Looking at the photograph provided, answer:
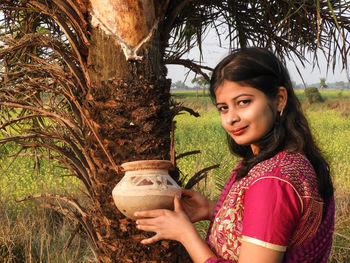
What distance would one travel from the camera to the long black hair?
1548 millimetres

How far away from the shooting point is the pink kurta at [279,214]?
4.26 feet

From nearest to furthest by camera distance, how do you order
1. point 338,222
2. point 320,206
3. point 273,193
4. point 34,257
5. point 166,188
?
point 273,193 < point 320,206 < point 166,188 < point 34,257 < point 338,222

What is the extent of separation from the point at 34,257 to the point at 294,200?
3.62 meters

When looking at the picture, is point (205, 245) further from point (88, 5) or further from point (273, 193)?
point (88, 5)

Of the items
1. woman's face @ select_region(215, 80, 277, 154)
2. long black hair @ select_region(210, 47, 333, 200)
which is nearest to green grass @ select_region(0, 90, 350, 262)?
long black hair @ select_region(210, 47, 333, 200)

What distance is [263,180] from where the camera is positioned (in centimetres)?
135

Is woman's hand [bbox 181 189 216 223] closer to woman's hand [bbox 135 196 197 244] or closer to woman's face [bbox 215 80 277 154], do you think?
woman's hand [bbox 135 196 197 244]

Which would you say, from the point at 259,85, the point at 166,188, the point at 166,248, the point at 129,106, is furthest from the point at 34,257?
the point at 259,85

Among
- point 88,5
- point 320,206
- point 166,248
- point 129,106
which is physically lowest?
point 166,248

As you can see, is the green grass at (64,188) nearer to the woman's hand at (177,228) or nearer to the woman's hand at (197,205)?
the woman's hand at (197,205)

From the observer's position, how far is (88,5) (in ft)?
7.82

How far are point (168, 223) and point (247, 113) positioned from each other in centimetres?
50

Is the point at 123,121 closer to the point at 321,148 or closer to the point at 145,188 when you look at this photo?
the point at 145,188

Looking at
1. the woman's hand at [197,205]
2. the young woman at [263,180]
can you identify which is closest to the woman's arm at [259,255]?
the young woman at [263,180]
